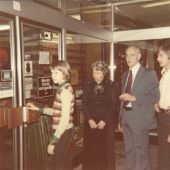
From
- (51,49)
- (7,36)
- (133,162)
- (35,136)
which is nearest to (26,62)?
(7,36)

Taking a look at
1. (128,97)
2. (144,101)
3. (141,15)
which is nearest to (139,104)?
(144,101)

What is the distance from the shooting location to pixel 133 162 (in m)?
4.18

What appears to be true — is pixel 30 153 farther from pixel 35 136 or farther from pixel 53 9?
pixel 53 9

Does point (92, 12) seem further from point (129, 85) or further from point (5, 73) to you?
point (5, 73)

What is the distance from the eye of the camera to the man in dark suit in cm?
392

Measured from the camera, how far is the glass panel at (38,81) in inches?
149

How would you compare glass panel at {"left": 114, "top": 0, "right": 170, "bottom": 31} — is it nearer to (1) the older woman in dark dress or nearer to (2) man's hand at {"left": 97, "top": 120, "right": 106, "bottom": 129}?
(1) the older woman in dark dress

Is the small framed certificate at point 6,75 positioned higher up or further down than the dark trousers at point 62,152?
higher up

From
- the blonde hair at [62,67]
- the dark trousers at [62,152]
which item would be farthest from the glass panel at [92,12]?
the dark trousers at [62,152]

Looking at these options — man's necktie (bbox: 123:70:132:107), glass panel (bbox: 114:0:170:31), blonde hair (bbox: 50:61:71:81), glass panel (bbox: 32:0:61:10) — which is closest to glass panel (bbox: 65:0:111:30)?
glass panel (bbox: 114:0:170:31)

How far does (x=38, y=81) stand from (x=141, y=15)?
330 centimetres

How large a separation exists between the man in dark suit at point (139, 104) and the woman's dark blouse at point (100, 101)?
0.19 m

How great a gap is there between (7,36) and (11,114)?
925 mm

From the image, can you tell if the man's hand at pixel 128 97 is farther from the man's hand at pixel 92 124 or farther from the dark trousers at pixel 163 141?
the man's hand at pixel 92 124
